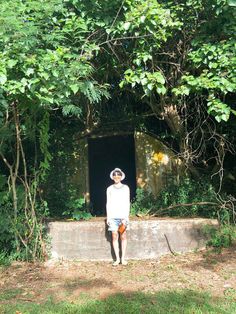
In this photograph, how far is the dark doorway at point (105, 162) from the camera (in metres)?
9.85

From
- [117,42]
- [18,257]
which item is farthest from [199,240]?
[117,42]

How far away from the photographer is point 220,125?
868 centimetres

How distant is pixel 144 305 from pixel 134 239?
2.06 m

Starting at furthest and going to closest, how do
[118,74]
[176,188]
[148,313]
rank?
[176,188] → [118,74] → [148,313]

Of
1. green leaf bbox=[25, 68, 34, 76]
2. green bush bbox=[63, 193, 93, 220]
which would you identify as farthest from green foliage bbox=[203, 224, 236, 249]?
green leaf bbox=[25, 68, 34, 76]

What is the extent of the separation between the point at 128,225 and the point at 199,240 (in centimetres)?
129

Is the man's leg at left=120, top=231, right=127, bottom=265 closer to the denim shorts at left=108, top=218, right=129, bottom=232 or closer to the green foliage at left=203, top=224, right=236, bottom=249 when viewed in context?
the denim shorts at left=108, top=218, right=129, bottom=232

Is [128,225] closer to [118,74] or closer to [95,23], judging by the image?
[118,74]

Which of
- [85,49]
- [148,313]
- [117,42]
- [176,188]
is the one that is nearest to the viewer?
[148,313]

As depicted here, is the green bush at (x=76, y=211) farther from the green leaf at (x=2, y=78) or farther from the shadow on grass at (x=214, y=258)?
the green leaf at (x=2, y=78)

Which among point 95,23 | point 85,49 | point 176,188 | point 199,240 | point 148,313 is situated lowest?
point 148,313

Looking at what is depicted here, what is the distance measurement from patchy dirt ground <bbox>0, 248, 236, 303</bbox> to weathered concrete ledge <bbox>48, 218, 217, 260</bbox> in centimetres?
18

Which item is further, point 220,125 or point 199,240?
point 220,125

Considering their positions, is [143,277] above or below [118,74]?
below
